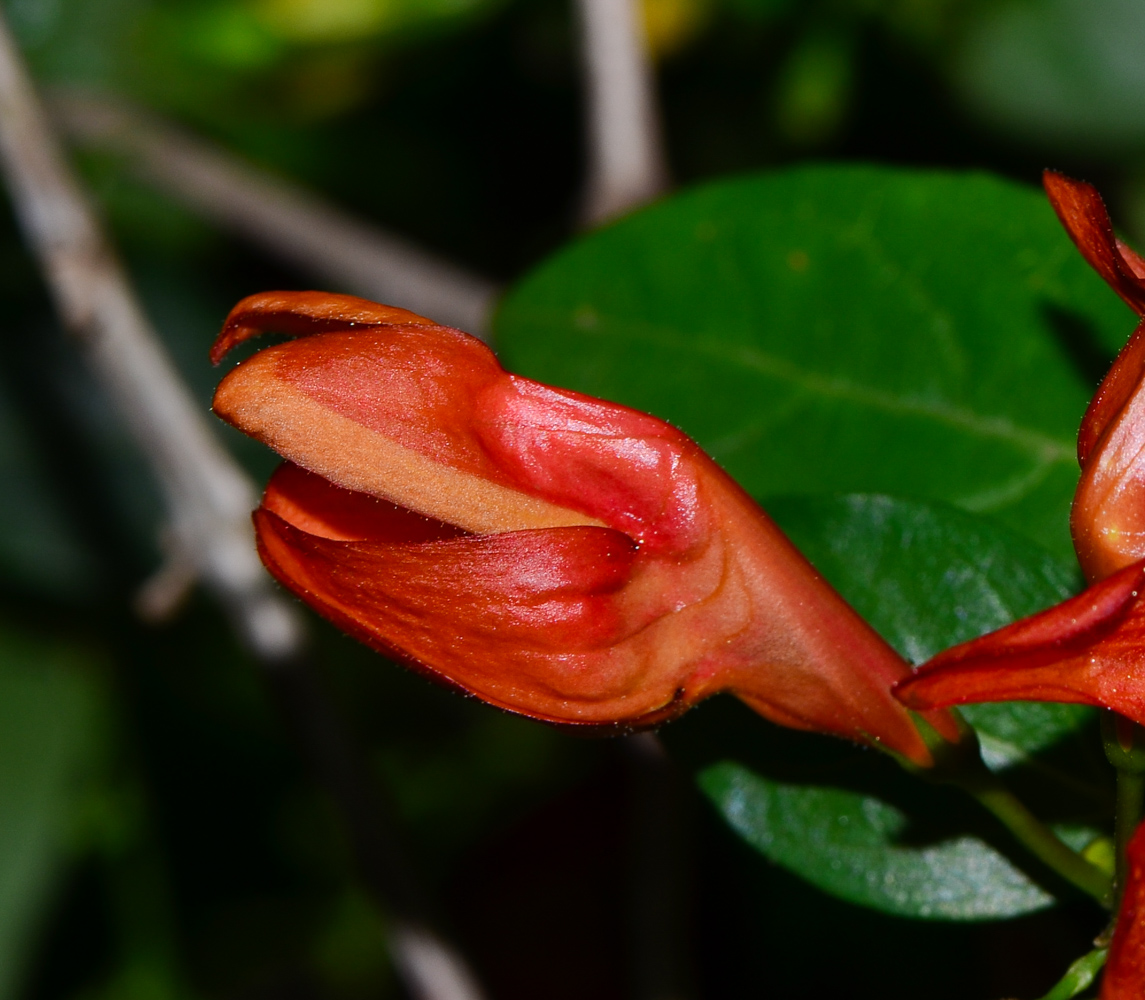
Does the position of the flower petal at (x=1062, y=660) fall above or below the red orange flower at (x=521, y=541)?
below

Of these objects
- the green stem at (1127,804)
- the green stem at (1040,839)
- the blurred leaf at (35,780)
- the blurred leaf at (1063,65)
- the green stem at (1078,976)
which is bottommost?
the blurred leaf at (35,780)

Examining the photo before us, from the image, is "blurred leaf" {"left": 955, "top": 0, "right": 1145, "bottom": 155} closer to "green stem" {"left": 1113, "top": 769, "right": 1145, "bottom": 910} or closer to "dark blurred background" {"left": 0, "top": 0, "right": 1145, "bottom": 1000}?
"dark blurred background" {"left": 0, "top": 0, "right": 1145, "bottom": 1000}

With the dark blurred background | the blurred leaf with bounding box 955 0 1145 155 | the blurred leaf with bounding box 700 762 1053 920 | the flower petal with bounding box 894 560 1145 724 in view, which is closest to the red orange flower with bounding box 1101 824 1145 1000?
the flower petal with bounding box 894 560 1145 724

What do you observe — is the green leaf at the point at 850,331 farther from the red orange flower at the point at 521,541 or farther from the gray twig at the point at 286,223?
the gray twig at the point at 286,223

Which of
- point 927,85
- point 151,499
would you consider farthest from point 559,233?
point 151,499

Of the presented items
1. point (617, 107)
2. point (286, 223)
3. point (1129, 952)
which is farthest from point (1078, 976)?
point (286, 223)

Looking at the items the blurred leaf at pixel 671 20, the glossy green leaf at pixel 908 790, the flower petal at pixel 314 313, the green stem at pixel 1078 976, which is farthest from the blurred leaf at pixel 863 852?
the blurred leaf at pixel 671 20

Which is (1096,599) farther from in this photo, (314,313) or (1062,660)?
(314,313)

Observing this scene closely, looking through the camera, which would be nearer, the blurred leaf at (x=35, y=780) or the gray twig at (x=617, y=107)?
the gray twig at (x=617, y=107)
